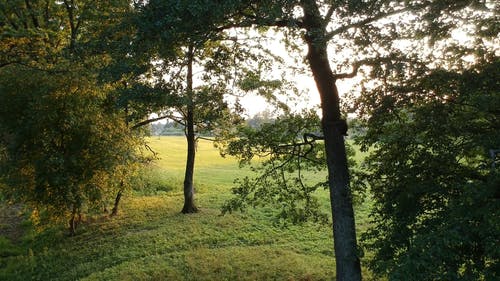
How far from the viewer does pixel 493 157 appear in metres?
7.12

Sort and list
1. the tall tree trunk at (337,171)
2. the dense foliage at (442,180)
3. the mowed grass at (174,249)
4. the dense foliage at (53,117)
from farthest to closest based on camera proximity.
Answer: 1. the dense foliage at (53,117)
2. the mowed grass at (174,249)
3. the tall tree trunk at (337,171)
4. the dense foliage at (442,180)

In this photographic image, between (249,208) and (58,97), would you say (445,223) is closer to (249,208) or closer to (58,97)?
(58,97)

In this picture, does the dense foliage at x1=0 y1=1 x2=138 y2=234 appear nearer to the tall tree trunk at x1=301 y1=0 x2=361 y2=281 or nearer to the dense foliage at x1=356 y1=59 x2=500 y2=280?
the tall tree trunk at x1=301 y1=0 x2=361 y2=281

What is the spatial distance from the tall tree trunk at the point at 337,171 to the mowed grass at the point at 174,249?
109 inches

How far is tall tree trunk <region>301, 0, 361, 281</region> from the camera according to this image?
38.4 feet

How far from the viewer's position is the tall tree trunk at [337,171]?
11.7 meters

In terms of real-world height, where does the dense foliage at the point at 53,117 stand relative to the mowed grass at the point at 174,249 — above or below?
above

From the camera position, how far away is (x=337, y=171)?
12039mm

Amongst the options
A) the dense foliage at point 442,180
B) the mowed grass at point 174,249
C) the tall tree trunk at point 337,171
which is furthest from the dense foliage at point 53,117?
the dense foliage at point 442,180

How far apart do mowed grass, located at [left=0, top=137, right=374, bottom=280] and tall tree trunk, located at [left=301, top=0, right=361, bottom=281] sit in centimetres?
278

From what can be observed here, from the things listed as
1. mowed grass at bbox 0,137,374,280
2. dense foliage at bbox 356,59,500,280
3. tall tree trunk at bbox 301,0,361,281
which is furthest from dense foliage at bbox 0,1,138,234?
dense foliage at bbox 356,59,500,280

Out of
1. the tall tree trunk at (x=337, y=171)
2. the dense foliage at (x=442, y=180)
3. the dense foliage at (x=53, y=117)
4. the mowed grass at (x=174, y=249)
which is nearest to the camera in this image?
the dense foliage at (x=442, y=180)

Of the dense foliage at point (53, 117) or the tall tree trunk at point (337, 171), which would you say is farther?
the dense foliage at point (53, 117)

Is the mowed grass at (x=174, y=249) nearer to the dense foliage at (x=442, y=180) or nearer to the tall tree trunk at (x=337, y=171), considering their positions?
the tall tree trunk at (x=337, y=171)
